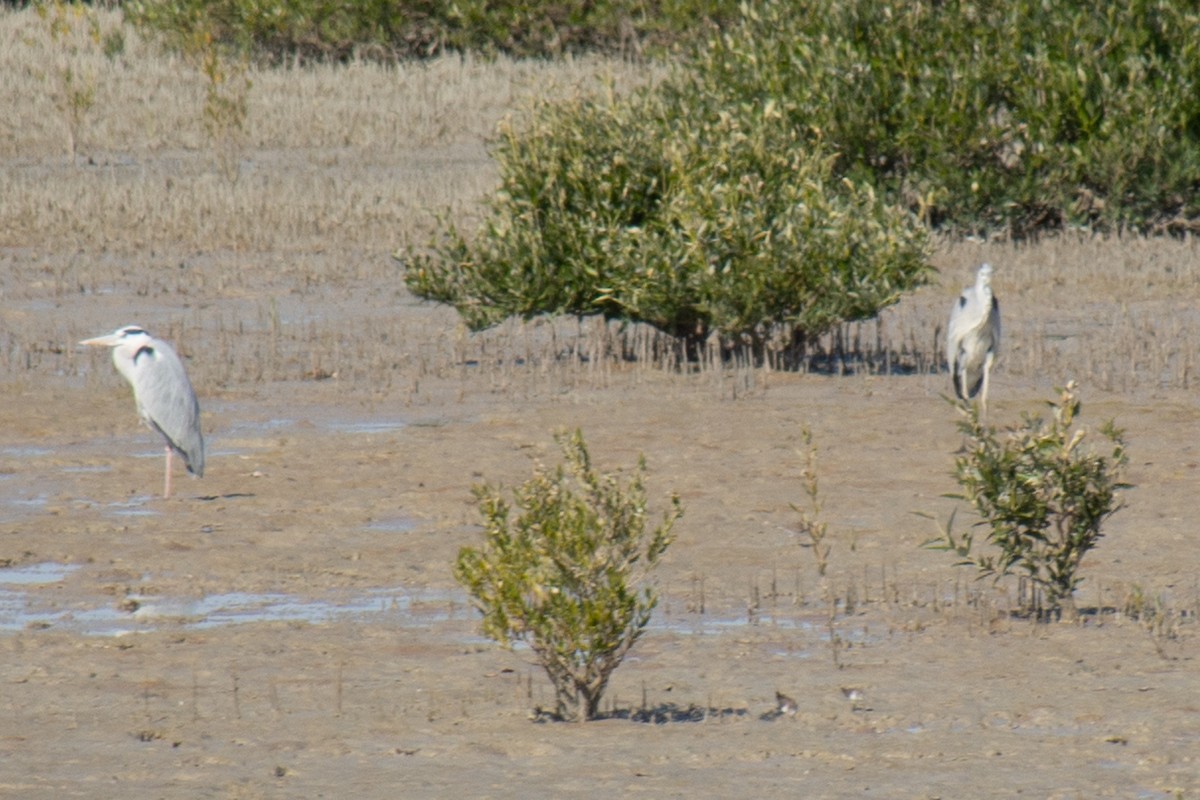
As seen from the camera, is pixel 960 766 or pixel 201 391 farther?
pixel 201 391

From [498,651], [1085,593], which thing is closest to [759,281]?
[1085,593]

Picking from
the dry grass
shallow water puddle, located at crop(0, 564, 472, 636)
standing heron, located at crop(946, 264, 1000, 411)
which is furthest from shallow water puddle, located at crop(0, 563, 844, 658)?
the dry grass

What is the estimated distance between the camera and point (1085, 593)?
8.37m

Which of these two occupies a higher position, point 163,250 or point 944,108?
point 944,108

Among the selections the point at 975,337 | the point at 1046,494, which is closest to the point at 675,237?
the point at 975,337

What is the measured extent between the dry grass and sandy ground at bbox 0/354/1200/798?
1643 mm

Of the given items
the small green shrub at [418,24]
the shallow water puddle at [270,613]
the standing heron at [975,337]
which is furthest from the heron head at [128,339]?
the small green shrub at [418,24]

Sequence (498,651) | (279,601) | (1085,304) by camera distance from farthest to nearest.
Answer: (1085,304)
(279,601)
(498,651)

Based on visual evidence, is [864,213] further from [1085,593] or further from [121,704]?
[121,704]

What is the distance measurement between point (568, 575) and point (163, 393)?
4.78 metres

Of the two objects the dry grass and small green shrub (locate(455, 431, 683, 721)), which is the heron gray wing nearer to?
the dry grass

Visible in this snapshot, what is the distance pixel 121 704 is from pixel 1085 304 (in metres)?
11.9

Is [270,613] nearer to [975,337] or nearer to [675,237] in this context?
[975,337]

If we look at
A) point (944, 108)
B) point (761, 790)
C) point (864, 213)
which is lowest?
point (761, 790)
